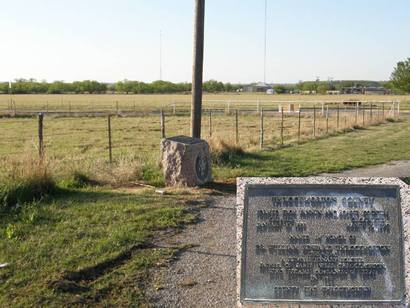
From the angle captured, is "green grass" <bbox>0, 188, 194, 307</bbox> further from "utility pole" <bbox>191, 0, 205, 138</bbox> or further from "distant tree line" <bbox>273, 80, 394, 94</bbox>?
"distant tree line" <bbox>273, 80, 394, 94</bbox>

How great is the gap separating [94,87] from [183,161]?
149 meters

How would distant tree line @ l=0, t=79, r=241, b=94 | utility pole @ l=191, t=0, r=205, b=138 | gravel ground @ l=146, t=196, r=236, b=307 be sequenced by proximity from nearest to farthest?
gravel ground @ l=146, t=196, r=236, b=307 < utility pole @ l=191, t=0, r=205, b=138 < distant tree line @ l=0, t=79, r=241, b=94

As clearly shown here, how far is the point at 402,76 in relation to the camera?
244 ft

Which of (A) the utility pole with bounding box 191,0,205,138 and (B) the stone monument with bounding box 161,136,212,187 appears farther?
(A) the utility pole with bounding box 191,0,205,138

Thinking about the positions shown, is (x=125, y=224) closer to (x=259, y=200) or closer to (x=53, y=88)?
(x=259, y=200)

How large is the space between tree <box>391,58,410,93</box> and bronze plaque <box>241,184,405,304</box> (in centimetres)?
7272

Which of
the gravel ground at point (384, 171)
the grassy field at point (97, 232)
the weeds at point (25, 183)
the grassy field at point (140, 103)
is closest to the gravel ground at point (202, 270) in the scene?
the grassy field at point (97, 232)

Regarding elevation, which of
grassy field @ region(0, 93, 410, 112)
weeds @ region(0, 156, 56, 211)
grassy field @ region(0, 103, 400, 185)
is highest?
weeds @ region(0, 156, 56, 211)

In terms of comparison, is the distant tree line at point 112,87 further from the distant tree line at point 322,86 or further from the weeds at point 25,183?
the weeds at point 25,183

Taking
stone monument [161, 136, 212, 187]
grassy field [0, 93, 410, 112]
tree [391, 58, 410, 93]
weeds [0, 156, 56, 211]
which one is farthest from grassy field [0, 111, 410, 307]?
tree [391, 58, 410, 93]

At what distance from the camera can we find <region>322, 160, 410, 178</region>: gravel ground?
13.0 metres

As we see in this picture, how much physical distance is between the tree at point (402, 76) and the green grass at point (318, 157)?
53.8 m

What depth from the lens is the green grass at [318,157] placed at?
42.4ft

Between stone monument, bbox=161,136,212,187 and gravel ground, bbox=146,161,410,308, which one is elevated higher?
stone monument, bbox=161,136,212,187
